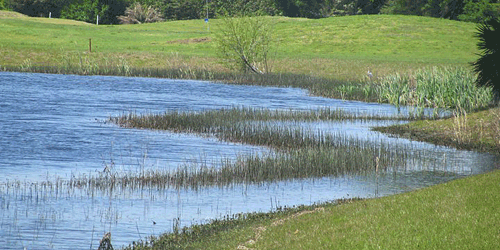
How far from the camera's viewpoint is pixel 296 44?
91938 mm

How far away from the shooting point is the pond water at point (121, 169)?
16953 mm

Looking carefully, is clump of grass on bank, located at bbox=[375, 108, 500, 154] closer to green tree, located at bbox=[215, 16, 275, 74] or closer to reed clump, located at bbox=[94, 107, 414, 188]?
reed clump, located at bbox=[94, 107, 414, 188]

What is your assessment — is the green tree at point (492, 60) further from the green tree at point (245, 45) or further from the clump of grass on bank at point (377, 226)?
the green tree at point (245, 45)

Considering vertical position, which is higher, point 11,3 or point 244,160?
point 11,3

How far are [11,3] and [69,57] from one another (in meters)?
58.7

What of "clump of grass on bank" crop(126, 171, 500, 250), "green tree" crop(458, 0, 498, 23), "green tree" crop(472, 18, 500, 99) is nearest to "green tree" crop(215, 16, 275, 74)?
"green tree" crop(472, 18, 500, 99)

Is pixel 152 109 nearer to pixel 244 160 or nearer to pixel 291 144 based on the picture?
pixel 291 144

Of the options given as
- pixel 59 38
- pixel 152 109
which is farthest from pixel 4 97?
pixel 59 38

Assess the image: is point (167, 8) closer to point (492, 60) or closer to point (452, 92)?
point (452, 92)

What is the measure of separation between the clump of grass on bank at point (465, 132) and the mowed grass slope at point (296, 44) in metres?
34.1

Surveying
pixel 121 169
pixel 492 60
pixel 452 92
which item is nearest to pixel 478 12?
pixel 452 92

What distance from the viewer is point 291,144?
2894cm

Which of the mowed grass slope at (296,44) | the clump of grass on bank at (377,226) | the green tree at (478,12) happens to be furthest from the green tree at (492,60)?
the green tree at (478,12)

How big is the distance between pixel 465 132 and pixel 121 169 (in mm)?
14282
